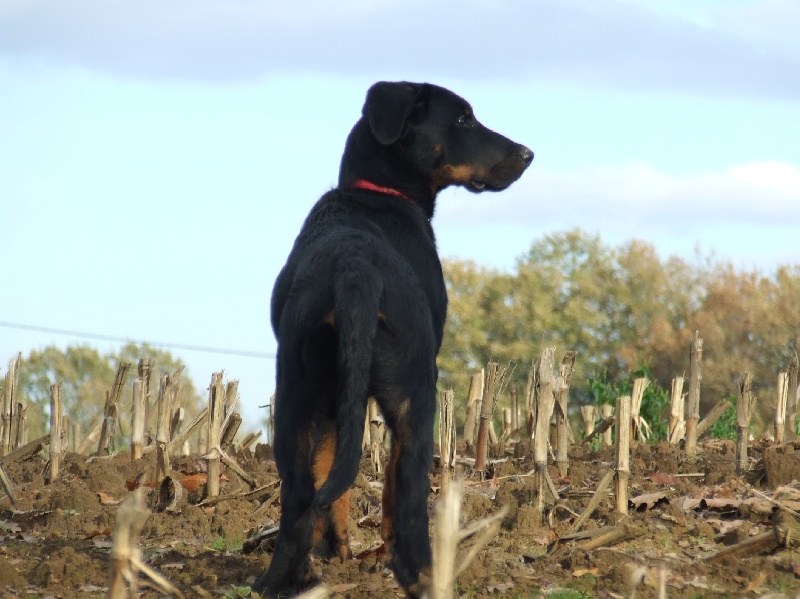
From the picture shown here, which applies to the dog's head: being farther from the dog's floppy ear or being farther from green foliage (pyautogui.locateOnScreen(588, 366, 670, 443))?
green foliage (pyautogui.locateOnScreen(588, 366, 670, 443))

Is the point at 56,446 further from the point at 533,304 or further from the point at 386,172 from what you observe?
the point at 533,304

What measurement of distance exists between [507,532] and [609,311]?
41.9 metres

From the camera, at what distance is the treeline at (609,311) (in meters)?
41.8

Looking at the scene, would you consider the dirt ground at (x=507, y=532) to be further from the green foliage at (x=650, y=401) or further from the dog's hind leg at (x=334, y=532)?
the green foliage at (x=650, y=401)

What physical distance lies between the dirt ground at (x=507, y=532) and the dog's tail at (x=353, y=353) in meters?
0.84

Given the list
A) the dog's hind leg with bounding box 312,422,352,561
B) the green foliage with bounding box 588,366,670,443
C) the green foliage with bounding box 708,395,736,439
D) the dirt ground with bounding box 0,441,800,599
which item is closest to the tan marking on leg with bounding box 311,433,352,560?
the dog's hind leg with bounding box 312,422,352,561

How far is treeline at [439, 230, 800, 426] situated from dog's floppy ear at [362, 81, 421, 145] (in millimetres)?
35480

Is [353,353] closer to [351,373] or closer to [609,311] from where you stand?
[351,373]

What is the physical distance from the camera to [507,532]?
560cm

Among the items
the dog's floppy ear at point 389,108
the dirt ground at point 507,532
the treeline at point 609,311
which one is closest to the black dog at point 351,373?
the dirt ground at point 507,532

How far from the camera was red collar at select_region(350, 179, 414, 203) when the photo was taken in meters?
5.17

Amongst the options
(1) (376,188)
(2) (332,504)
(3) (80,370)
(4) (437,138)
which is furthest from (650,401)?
(3) (80,370)

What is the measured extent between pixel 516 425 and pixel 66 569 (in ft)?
22.4

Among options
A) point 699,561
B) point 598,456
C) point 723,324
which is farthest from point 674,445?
point 723,324
